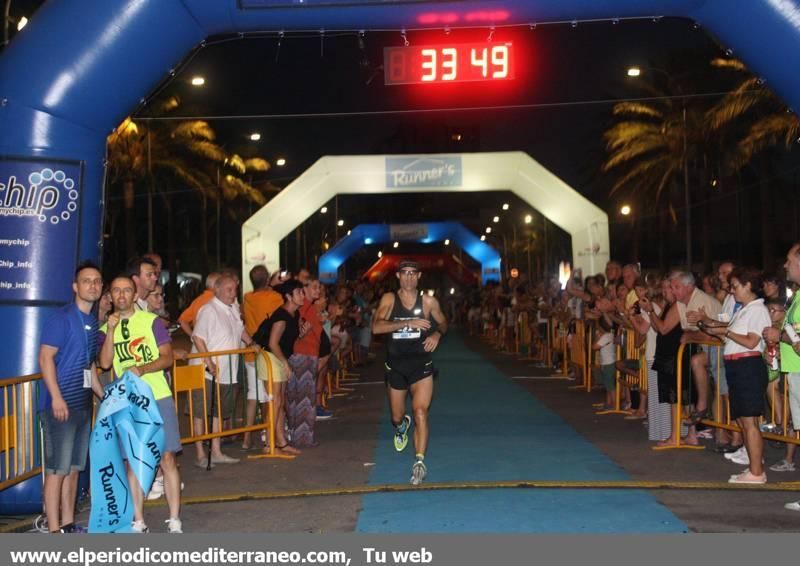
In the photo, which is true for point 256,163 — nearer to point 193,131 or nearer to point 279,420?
point 193,131

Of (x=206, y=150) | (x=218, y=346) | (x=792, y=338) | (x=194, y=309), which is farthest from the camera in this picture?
(x=206, y=150)

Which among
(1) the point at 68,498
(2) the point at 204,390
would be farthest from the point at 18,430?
(2) the point at 204,390

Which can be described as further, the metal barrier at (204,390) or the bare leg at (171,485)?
the metal barrier at (204,390)

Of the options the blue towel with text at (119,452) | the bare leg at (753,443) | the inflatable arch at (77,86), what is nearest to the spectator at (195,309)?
the inflatable arch at (77,86)

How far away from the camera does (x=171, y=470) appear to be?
7.54 meters

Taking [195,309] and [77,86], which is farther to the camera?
[195,309]

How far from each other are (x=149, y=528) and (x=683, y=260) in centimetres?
6608

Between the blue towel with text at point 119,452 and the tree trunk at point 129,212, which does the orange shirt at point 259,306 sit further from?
the tree trunk at point 129,212

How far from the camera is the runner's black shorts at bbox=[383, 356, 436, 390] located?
967cm

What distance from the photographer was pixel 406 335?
969 cm

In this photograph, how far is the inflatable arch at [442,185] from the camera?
76.7ft

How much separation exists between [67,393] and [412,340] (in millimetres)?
3338

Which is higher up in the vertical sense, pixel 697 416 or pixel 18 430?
pixel 18 430

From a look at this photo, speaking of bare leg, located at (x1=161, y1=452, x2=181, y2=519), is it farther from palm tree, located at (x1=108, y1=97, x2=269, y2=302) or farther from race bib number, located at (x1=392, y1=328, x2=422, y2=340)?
palm tree, located at (x1=108, y1=97, x2=269, y2=302)
